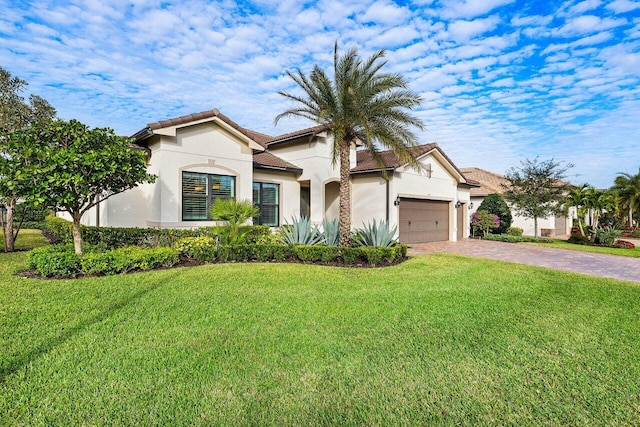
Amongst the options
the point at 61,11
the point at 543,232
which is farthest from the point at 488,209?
the point at 61,11

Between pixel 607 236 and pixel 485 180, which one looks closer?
pixel 607 236

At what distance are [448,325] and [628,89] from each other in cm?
1724

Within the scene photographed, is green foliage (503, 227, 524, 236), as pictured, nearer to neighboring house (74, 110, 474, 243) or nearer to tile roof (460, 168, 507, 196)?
tile roof (460, 168, 507, 196)

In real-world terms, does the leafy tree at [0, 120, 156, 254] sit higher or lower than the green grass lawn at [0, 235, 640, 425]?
higher

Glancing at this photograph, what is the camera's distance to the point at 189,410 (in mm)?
3162

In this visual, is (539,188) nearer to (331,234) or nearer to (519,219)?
(519,219)

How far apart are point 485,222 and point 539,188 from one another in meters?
3.95

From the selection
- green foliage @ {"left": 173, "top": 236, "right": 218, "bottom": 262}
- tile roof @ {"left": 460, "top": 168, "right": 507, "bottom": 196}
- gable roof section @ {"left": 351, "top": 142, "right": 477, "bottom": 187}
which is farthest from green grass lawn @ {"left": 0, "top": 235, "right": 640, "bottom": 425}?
tile roof @ {"left": 460, "top": 168, "right": 507, "bottom": 196}

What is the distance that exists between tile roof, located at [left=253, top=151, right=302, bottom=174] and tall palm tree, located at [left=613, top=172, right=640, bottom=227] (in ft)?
118

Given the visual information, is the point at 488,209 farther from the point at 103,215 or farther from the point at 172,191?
the point at 103,215

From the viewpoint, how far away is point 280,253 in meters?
11.4

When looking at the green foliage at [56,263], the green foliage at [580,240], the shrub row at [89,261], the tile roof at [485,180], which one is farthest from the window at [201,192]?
the green foliage at [580,240]

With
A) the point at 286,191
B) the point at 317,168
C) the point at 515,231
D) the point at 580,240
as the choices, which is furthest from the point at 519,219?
the point at 286,191

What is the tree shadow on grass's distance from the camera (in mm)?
3867
